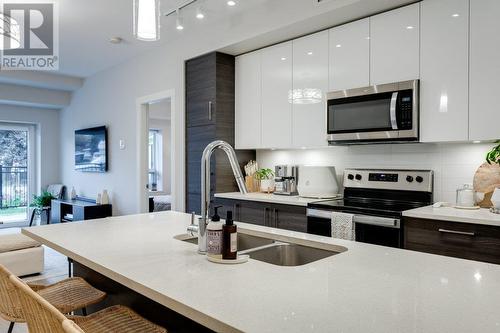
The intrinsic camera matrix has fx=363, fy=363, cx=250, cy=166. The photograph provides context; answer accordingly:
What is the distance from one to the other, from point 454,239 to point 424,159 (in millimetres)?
944

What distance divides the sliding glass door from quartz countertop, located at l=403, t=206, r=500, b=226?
289 inches

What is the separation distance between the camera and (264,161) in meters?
4.22

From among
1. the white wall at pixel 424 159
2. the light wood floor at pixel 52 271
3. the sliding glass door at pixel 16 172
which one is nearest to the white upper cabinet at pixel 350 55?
the white wall at pixel 424 159

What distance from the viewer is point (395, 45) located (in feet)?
9.18

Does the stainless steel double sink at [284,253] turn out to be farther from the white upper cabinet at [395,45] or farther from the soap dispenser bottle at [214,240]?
the white upper cabinet at [395,45]

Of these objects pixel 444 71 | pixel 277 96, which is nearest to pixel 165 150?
pixel 277 96

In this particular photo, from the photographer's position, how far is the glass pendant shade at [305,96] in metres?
3.32

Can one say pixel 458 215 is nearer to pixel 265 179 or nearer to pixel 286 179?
pixel 286 179

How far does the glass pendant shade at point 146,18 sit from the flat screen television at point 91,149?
450cm

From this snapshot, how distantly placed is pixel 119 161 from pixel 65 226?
12.2ft

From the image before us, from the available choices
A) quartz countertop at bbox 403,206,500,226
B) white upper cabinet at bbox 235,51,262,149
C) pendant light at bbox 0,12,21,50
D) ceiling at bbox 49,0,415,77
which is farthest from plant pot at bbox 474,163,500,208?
pendant light at bbox 0,12,21,50

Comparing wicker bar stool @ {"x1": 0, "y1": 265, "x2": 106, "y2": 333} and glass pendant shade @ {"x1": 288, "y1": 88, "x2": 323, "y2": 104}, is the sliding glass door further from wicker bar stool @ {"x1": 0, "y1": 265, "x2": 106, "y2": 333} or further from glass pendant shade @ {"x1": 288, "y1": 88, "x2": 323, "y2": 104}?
wicker bar stool @ {"x1": 0, "y1": 265, "x2": 106, "y2": 333}

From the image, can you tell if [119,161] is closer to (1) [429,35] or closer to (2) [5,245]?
(2) [5,245]

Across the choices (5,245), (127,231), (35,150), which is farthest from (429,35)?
(35,150)
